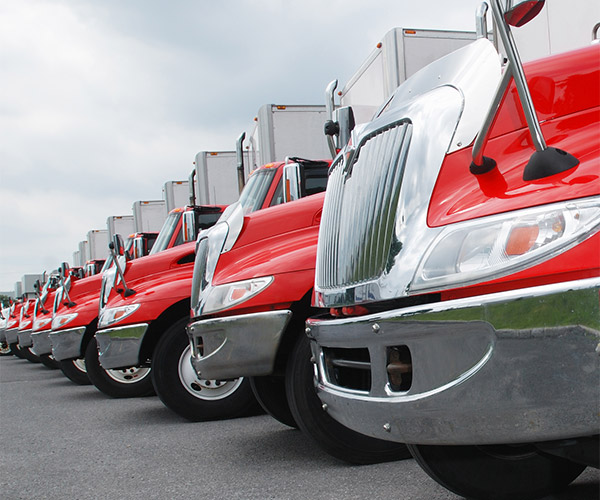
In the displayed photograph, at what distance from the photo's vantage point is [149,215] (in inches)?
675

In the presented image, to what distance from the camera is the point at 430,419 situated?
235cm

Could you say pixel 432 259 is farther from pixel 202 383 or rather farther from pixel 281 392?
pixel 202 383

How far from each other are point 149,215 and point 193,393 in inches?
447

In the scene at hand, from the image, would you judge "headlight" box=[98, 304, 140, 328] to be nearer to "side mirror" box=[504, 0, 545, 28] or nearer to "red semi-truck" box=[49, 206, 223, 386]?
"red semi-truck" box=[49, 206, 223, 386]

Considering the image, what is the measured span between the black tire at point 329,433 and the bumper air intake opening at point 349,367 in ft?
3.38

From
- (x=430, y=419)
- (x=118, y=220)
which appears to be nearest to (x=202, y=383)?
(x=430, y=419)

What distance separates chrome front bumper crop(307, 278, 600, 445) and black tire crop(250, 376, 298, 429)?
2.27m

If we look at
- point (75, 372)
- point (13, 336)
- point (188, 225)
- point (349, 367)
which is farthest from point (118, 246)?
point (13, 336)

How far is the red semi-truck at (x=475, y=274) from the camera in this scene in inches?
81.8

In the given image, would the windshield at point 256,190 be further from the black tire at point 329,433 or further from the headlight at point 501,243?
the headlight at point 501,243

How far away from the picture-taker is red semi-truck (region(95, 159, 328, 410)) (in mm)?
6195

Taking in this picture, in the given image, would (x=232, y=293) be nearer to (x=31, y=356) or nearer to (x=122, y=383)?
(x=122, y=383)

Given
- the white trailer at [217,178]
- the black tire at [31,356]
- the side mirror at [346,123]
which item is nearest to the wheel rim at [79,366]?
the white trailer at [217,178]

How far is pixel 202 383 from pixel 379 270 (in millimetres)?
3846
